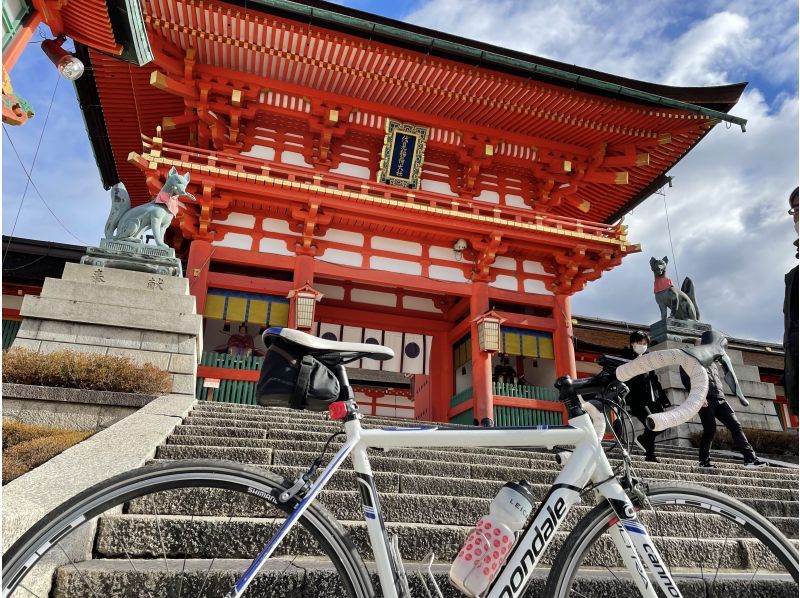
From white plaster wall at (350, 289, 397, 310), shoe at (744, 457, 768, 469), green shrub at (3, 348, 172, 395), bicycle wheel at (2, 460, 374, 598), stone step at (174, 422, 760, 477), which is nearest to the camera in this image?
bicycle wheel at (2, 460, 374, 598)

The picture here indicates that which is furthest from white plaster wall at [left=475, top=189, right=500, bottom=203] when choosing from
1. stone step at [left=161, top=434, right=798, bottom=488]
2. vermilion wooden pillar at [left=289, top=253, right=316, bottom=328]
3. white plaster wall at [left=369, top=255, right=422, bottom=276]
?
stone step at [left=161, top=434, right=798, bottom=488]

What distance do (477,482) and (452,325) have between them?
992cm

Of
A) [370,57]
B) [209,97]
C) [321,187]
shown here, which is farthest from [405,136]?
[209,97]

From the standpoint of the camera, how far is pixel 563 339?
38.2 feet

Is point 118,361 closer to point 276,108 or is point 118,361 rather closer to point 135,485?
point 135,485

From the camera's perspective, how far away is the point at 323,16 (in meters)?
9.73

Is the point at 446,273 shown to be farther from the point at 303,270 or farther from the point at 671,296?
the point at 671,296

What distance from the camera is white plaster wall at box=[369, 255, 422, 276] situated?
11547 mm

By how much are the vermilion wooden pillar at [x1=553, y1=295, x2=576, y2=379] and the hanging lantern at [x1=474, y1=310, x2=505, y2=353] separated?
155 cm

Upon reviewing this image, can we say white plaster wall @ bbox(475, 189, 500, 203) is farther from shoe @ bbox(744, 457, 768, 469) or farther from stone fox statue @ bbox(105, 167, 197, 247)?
shoe @ bbox(744, 457, 768, 469)

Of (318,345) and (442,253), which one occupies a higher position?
(442,253)

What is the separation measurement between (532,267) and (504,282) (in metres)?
0.89

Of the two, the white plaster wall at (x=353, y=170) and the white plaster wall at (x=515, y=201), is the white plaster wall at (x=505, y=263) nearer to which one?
the white plaster wall at (x=515, y=201)

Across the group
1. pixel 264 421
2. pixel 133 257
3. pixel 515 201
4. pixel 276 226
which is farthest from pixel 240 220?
pixel 515 201
